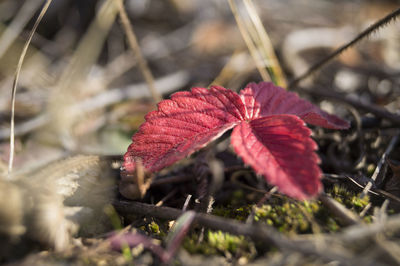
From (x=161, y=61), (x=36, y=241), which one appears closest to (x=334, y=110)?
(x=36, y=241)

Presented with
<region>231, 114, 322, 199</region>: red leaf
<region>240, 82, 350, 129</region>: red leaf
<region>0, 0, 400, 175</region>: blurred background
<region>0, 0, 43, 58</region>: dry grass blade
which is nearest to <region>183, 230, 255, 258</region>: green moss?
<region>231, 114, 322, 199</region>: red leaf

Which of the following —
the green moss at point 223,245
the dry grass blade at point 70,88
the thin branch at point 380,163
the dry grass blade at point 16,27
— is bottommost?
the green moss at point 223,245

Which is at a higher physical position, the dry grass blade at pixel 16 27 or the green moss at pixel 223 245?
the dry grass blade at pixel 16 27

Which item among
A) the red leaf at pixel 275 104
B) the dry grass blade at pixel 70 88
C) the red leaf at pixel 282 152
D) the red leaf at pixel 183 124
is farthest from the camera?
the dry grass blade at pixel 70 88

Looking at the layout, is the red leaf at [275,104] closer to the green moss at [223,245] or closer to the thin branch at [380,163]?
the thin branch at [380,163]

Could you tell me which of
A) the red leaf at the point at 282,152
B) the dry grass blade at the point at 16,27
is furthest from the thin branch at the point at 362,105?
the dry grass blade at the point at 16,27

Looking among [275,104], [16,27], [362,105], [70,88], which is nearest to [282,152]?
[275,104]

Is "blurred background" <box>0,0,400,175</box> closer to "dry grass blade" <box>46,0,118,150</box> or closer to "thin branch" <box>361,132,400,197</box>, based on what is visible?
"dry grass blade" <box>46,0,118,150</box>
